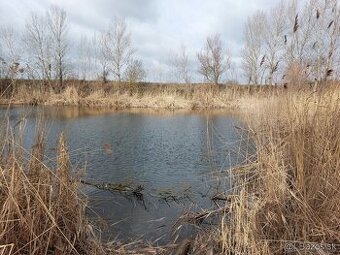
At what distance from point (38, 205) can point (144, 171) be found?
4.23 m

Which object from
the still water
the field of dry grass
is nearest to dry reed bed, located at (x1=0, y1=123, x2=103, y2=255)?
the field of dry grass

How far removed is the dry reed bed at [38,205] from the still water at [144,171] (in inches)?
8.5

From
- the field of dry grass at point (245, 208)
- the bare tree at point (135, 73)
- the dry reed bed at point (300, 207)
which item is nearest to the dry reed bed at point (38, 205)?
the field of dry grass at point (245, 208)

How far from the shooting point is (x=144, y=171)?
6895 mm

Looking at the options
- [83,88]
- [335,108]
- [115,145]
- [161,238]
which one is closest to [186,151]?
[115,145]

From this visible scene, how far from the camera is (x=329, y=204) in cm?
271

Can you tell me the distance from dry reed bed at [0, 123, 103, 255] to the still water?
0.71 feet

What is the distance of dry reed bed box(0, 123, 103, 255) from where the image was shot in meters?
2.55

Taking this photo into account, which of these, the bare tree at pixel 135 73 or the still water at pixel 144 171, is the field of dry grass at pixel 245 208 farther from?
the bare tree at pixel 135 73

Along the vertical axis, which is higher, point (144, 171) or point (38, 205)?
point (38, 205)

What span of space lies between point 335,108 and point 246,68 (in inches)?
186

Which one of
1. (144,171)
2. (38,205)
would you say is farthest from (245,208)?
(144,171)

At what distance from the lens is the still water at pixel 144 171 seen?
13.3ft

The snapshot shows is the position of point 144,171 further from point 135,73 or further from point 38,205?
point 135,73
